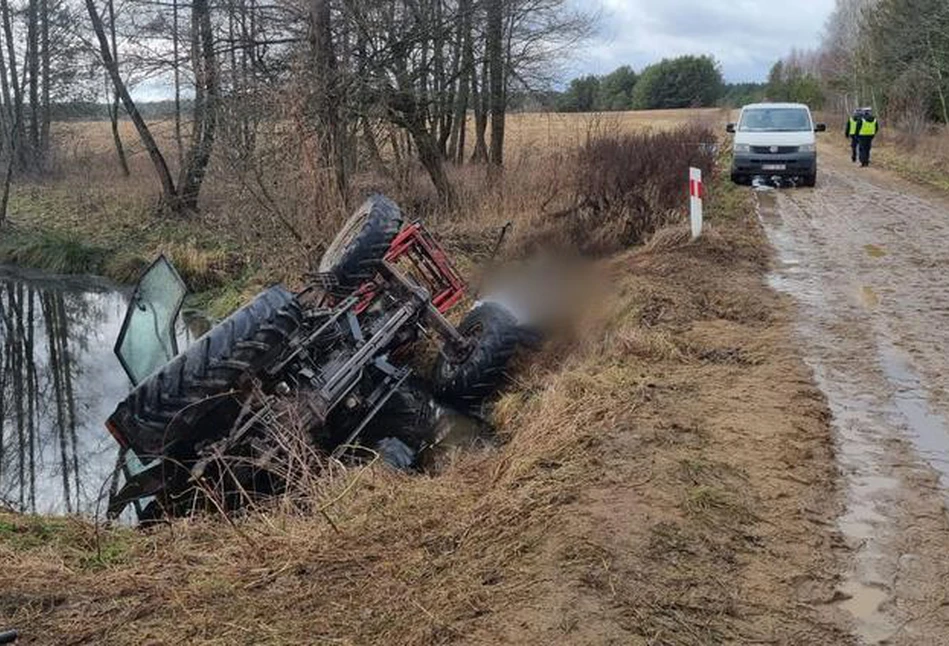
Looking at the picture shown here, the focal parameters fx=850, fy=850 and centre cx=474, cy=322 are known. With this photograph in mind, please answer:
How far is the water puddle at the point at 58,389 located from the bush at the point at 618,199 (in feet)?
19.2

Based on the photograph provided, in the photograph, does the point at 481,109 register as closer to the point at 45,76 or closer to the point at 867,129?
the point at 867,129

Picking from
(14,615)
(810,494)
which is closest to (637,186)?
(810,494)

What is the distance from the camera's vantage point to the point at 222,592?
3.46 meters

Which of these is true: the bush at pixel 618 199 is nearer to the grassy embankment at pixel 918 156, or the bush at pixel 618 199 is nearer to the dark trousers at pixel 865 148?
the grassy embankment at pixel 918 156

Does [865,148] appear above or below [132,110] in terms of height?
below

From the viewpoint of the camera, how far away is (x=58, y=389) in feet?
35.2

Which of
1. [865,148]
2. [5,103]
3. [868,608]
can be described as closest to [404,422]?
[868,608]

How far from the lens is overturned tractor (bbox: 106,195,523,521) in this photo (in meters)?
5.51

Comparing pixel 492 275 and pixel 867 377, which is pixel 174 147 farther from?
pixel 867 377

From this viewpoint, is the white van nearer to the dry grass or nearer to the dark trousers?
the dry grass

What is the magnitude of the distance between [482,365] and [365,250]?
1627 millimetres

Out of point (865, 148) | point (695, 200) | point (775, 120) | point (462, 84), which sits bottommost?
point (695, 200)

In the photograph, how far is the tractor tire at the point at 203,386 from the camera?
544 cm

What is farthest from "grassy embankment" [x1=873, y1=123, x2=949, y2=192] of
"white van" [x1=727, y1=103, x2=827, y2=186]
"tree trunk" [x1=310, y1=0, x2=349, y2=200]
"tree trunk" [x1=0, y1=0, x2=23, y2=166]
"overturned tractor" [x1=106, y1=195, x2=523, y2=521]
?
"tree trunk" [x1=0, y1=0, x2=23, y2=166]
